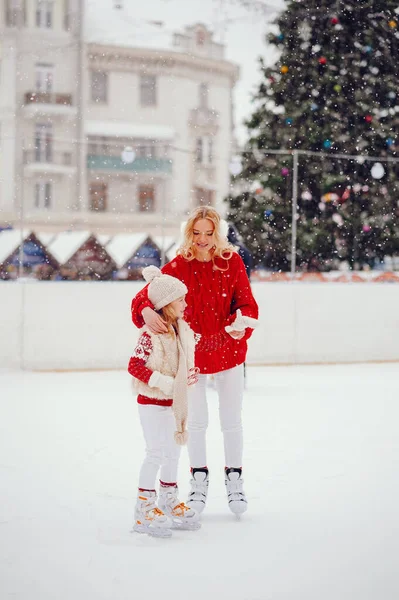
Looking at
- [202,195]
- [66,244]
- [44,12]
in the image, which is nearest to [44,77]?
[44,12]

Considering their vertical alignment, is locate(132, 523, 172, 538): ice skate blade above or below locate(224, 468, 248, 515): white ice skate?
below

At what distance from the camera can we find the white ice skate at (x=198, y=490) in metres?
3.77

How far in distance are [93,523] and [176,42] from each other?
20689mm

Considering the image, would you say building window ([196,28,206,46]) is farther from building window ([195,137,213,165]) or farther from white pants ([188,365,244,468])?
white pants ([188,365,244,468])

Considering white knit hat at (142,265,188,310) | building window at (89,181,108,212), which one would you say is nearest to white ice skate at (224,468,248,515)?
white knit hat at (142,265,188,310)

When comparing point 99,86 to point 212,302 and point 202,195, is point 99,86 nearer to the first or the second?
point 202,195

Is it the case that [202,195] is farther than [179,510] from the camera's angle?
Yes

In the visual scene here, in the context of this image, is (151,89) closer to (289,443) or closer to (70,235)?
(70,235)

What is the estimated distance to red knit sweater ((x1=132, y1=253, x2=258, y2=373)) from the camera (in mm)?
3721

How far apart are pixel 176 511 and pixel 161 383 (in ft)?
1.72

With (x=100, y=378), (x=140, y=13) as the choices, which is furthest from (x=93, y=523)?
(x=140, y=13)

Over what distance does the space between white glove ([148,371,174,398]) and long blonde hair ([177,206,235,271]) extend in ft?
1.75

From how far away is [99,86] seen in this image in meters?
23.8

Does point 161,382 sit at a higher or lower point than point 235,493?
higher
